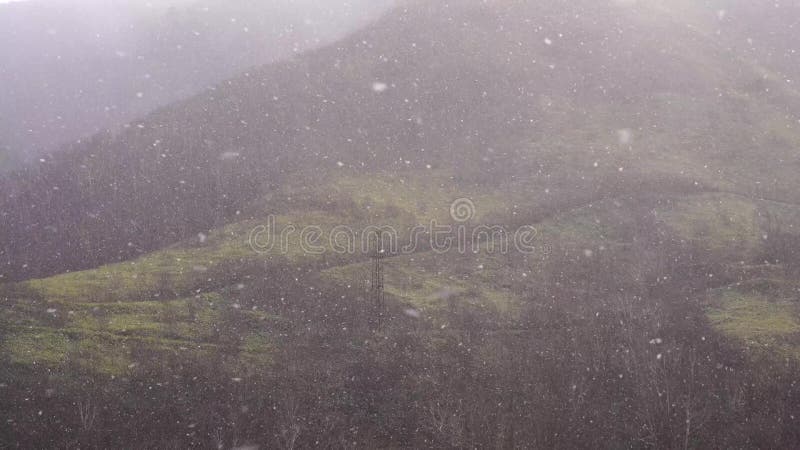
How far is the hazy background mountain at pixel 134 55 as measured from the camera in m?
41.2

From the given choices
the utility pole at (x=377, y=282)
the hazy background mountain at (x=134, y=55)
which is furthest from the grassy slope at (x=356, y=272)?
the hazy background mountain at (x=134, y=55)

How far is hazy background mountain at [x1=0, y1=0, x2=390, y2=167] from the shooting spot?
41.2m

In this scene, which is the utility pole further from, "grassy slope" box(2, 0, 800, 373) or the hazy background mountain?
the hazy background mountain

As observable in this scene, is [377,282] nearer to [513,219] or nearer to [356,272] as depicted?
[356,272]

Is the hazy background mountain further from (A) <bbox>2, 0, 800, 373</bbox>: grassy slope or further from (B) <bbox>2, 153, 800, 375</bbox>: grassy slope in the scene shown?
(B) <bbox>2, 153, 800, 375</bbox>: grassy slope

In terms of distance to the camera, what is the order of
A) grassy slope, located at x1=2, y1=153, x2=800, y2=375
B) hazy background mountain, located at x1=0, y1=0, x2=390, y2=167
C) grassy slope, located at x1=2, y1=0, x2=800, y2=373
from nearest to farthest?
grassy slope, located at x1=2, y1=153, x2=800, y2=375
grassy slope, located at x1=2, y1=0, x2=800, y2=373
hazy background mountain, located at x1=0, y1=0, x2=390, y2=167

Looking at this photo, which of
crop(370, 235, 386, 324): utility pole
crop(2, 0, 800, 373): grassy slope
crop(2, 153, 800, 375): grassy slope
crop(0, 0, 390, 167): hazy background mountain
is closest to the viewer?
crop(2, 153, 800, 375): grassy slope

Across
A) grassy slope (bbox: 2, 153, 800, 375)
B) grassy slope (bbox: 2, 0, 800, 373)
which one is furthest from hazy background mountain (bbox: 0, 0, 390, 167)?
grassy slope (bbox: 2, 153, 800, 375)

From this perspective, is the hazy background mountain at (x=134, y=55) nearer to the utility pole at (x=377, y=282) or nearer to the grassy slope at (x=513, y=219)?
the grassy slope at (x=513, y=219)

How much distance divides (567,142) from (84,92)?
36877 millimetres

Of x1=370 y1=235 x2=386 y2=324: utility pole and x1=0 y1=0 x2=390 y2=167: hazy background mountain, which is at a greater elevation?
x1=0 y1=0 x2=390 y2=167: hazy background mountain

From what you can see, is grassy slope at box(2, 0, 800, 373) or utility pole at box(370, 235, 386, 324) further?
utility pole at box(370, 235, 386, 324)

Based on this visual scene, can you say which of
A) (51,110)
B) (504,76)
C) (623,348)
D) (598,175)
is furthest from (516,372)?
(51,110)

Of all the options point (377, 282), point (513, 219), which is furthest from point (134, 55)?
point (377, 282)
